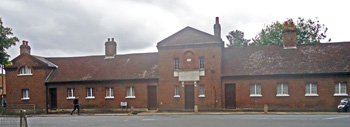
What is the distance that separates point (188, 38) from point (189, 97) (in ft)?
17.9

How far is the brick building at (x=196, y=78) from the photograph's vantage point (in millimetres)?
28188

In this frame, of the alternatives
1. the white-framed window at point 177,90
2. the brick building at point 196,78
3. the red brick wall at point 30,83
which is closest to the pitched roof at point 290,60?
the brick building at point 196,78

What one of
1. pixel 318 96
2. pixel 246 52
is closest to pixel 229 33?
pixel 246 52

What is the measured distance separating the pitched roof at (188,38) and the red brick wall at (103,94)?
13.2 ft

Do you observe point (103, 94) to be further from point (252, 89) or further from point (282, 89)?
point (282, 89)

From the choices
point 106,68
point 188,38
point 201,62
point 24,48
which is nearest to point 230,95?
point 201,62

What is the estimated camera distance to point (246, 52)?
32.3 m

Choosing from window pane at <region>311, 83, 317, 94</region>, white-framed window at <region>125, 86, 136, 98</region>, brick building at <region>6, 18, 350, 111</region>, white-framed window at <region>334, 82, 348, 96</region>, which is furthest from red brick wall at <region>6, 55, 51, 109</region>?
white-framed window at <region>334, 82, 348, 96</region>

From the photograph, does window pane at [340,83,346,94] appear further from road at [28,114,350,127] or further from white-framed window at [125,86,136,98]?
white-framed window at [125,86,136,98]

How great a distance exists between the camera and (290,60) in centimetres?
2959

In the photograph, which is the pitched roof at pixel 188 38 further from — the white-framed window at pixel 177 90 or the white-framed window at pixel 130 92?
the white-framed window at pixel 130 92

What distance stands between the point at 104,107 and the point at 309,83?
19190 mm

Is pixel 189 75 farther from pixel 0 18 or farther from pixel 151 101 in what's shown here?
pixel 0 18

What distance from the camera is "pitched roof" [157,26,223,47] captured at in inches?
1193
